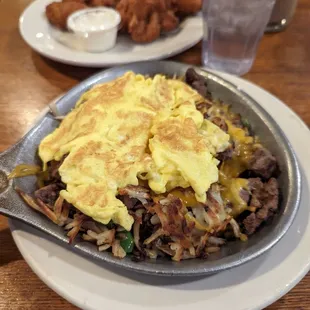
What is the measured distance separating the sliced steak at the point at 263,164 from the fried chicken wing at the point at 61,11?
1.57 m

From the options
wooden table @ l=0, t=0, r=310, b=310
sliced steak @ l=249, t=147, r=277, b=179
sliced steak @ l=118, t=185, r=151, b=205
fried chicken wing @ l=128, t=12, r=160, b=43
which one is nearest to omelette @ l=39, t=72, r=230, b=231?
sliced steak @ l=118, t=185, r=151, b=205

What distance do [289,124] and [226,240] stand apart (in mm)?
693

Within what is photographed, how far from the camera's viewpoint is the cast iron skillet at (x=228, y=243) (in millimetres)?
1324

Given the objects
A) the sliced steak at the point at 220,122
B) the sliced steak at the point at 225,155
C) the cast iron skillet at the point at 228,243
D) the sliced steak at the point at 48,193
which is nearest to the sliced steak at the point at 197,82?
the cast iron skillet at the point at 228,243

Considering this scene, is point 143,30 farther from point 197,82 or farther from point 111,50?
point 197,82

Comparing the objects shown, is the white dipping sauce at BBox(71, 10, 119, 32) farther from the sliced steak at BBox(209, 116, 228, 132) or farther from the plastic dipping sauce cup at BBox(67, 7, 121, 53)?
the sliced steak at BBox(209, 116, 228, 132)

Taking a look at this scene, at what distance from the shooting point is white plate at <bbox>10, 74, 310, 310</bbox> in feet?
4.35

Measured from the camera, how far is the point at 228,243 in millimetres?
1456

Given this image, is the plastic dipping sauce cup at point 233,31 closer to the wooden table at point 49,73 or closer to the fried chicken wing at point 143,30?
the wooden table at point 49,73

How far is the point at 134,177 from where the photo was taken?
140cm

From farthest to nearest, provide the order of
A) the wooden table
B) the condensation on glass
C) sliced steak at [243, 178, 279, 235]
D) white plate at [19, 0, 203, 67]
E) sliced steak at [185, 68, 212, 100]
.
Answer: the condensation on glass < white plate at [19, 0, 203, 67] < the wooden table < sliced steak at [185, 68, 212, 100] < sliced steak at [243, 178, 279, 235]

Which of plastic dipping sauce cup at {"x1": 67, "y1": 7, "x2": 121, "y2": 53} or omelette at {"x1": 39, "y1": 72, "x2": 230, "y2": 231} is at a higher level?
omelette at {"x1": 39, "y1": 72, "x2": 230, "y2": 231}

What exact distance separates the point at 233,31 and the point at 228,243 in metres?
1.27

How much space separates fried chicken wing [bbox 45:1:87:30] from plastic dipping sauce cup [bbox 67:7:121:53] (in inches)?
2.4
